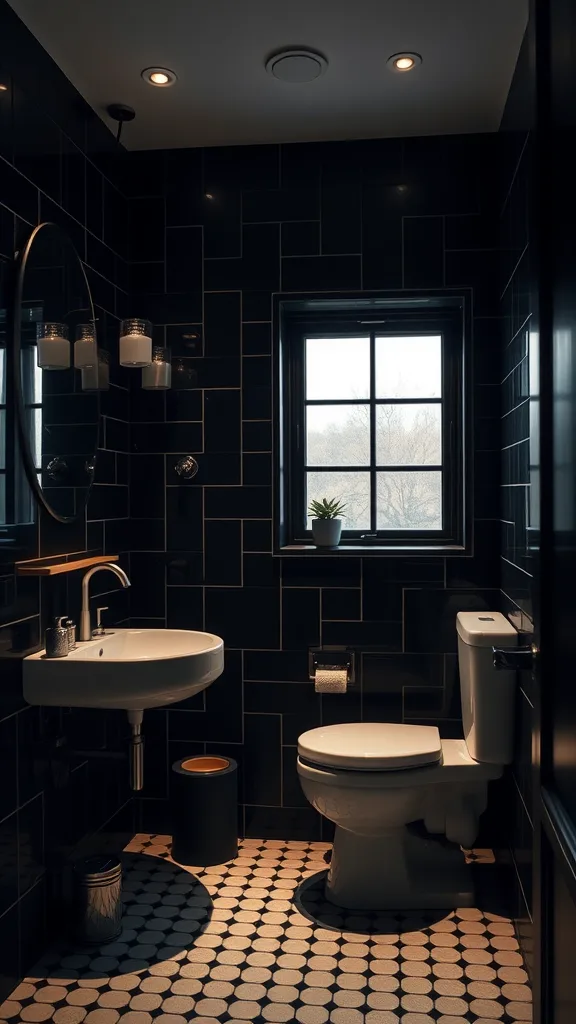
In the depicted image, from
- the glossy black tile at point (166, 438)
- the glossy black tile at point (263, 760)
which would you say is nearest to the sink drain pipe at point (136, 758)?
the glossy black tile at point (263, 760)

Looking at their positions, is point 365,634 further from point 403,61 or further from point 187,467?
point 403,61

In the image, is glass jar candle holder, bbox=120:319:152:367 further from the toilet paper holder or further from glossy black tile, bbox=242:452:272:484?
the toilet paper holder

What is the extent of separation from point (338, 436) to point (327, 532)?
1.34 feet

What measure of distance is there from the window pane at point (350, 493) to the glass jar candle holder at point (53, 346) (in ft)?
3.66

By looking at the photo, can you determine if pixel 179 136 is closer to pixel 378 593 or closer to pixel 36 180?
pixel 36 180

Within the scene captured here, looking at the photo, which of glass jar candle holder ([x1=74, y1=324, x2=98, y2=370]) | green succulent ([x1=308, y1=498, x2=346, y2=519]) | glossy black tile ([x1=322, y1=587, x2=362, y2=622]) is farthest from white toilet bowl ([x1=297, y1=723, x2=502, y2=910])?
glass jar candle holder ([x1=74, y1=324, x2=98, y2=370])

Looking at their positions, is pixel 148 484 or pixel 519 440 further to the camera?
pixel 148 484

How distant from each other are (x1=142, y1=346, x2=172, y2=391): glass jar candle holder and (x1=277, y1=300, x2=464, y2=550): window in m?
0.43

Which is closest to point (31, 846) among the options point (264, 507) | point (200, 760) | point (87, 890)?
point (87, 890)

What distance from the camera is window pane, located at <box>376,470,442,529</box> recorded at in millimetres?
3051

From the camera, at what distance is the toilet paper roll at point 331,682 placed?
279 cm

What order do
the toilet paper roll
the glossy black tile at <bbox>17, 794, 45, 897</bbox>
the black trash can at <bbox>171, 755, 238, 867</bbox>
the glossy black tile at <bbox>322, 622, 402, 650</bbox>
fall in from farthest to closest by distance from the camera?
the glossy black tile at <bbox>322, 622, 402, 650</bbox> → the toilet paper roll → the black trash can at <bbox>171, 755, 238, 867</bbox> → the glossy black tile at <bbox>17, 794, 45, 897</bbox>

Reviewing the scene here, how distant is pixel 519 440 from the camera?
2.35 meters

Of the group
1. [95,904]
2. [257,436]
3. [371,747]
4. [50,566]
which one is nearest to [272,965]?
[95,904]
